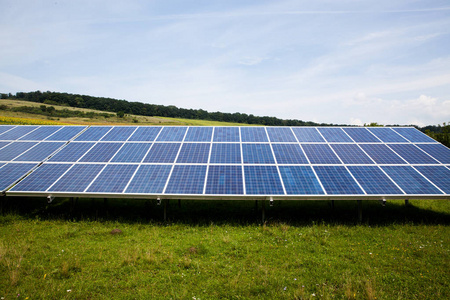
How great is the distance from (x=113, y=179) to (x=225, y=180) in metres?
5.87

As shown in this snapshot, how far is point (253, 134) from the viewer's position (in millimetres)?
16547

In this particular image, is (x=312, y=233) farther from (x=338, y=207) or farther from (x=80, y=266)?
(x=80, y=266)

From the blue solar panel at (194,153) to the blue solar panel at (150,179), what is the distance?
44.3 inches

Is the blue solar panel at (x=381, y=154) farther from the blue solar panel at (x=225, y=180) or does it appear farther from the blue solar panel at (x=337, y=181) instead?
the blue solar panel at (x=225, y=180)

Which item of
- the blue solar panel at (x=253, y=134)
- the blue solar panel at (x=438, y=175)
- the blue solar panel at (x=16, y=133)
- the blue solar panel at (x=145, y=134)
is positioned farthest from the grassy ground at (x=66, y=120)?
the blue solar panel at (x=438, y=175)

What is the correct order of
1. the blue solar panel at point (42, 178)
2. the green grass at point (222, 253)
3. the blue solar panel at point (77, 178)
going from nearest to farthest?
the green grass at point (222, 253)
the blue solar panel at point (77, 178)
the blue solar panel at point (42, 178)

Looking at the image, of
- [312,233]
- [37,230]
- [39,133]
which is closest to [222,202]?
[312,233]

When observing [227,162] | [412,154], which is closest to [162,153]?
[227,162]

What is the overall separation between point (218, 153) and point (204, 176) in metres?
2.26

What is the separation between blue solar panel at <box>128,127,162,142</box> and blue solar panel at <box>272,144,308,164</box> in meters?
8.31

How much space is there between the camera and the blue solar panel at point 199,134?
1577 cm

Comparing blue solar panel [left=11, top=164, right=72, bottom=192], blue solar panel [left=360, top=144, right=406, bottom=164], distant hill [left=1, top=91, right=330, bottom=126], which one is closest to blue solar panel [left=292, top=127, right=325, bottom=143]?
blue solar panel [left=360, top=144, right=406, bottom=164]

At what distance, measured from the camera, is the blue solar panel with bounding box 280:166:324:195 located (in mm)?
11266

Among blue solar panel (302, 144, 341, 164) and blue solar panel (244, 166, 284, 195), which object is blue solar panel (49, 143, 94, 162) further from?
blue solar panel (302, 144, 341, 164)
